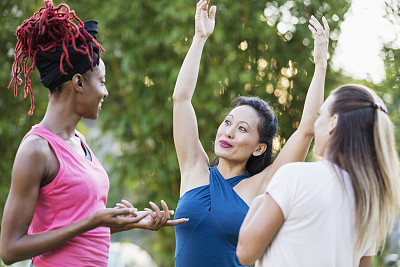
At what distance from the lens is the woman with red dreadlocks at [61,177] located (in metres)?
1.78

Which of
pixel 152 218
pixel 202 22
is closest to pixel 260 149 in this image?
pixel 202 22

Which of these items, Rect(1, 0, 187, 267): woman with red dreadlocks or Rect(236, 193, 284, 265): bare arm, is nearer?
Rect(236, 193, 284, 265): bare arm

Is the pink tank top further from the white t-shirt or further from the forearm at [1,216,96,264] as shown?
the white t-shirt

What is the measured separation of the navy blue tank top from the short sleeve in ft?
2.05

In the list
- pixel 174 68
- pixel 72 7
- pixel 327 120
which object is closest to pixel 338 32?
pixel 174 68

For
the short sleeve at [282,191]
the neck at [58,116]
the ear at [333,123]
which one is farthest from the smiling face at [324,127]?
the neck at [58,116]

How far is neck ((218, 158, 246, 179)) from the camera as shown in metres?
2.45

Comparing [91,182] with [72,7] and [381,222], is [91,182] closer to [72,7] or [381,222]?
[381,222]

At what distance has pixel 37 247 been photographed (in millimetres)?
1792

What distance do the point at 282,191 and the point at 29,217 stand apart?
82 centimetres

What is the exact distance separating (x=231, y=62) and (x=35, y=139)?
2402mm

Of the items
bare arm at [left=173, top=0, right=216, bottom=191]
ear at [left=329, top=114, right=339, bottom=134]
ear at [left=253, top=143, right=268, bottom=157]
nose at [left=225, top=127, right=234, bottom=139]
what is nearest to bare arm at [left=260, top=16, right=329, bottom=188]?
ear at [left=253, top=143, right=268, bottom=157]

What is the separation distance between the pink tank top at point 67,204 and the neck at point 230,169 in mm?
692

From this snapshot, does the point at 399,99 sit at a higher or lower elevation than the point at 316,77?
lower
